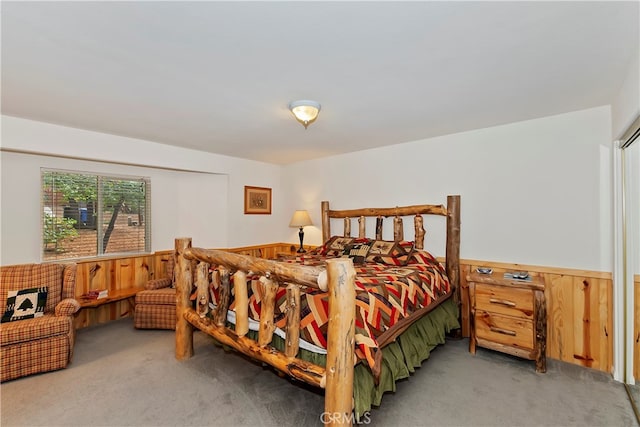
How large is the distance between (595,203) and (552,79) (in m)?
1.28

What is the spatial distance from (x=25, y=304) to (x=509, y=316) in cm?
435

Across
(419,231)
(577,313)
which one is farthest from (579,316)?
(419,231)

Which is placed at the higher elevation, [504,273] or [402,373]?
[504,273]

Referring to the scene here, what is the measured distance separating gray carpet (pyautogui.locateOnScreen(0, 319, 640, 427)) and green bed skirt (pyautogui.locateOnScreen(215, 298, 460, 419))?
220mm

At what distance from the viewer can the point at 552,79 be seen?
2.08 metres

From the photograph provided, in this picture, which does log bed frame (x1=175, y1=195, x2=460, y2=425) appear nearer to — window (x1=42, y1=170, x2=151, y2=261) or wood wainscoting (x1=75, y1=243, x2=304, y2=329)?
wood wainscoting (x1=75, y1=243, x2=304, y2=329)

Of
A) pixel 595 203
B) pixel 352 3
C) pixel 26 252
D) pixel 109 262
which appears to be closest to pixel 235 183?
pixel 109 262

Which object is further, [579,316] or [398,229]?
[398,229]

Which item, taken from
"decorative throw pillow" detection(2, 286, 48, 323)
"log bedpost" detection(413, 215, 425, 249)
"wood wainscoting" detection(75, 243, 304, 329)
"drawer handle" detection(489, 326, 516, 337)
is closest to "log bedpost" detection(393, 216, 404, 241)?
"log bedpost" detection(413, 215, 425, 249)

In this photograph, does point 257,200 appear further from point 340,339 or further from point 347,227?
point 340,339

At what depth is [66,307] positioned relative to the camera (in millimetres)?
2707

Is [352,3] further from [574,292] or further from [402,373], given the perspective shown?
[574,292]

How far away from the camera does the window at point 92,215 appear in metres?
3.44

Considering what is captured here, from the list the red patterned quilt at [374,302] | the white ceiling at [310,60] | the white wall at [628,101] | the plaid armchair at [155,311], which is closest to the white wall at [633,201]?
the white wall at [628,101]
